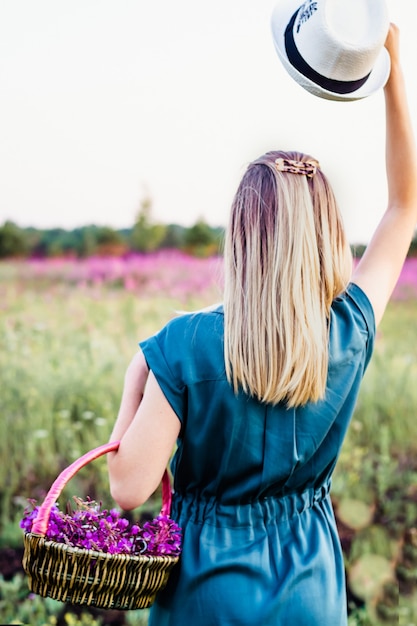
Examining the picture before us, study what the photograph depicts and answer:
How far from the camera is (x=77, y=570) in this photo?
1.61 metres

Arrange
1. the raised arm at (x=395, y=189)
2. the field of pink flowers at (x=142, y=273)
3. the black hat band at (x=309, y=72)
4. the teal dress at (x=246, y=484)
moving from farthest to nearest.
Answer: the field of pink flowers at (x=142, y=273)
the raised arm at (x=395, y=189)
the black hat band at (x=309, y=72)
the teal dress at (x=246, y=484)

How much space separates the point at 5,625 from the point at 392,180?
250 centimetres

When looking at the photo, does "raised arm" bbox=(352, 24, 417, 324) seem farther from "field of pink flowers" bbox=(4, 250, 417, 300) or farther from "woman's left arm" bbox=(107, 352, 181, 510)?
"field of pink flowers" bbox=(4, 250, 417, 300)

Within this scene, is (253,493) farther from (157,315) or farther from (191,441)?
(157,315)

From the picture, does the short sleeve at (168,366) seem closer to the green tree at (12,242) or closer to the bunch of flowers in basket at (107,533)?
the bunch of flowers in basket at (107,533)

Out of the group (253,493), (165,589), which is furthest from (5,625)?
(253,493)

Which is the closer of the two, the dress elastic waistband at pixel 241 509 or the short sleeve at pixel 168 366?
the short sleeve at pixel 168 366

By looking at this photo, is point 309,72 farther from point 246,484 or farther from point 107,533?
Answer: point 107,533

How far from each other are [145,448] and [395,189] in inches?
37.7

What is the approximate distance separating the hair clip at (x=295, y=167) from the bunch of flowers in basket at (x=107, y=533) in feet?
2.66

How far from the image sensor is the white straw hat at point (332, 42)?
1795 millimetres

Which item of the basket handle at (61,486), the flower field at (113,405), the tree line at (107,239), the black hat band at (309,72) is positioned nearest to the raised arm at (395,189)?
the black hat band at (309,72)

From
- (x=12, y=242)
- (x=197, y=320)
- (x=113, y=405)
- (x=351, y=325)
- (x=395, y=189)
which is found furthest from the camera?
(x=12, y=242)

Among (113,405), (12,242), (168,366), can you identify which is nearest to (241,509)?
(168,366)
